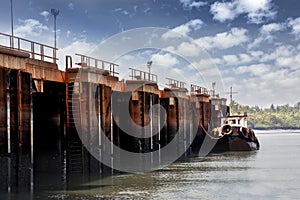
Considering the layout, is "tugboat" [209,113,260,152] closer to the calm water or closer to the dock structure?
the dock structure

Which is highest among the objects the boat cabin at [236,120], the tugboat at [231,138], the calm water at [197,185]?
the boat cabin at [236,120]

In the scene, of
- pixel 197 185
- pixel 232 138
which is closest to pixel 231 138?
pixel 232 138

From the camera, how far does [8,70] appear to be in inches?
962

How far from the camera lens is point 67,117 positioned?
30.9 meters

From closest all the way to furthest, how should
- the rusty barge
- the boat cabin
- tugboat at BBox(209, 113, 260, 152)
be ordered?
1. the rusty barge
2. tugboat at BBox(209, 113, 260, 152)
3. the boat cabin

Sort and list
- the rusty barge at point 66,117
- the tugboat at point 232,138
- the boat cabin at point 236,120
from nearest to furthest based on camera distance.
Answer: the rusty barge at point 66,117 → the tugboat at point 232,138 → the boat cabin at point 236,120

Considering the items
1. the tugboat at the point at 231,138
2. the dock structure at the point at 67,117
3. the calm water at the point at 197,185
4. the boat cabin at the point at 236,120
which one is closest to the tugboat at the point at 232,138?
the tugboat at the point at 231,138

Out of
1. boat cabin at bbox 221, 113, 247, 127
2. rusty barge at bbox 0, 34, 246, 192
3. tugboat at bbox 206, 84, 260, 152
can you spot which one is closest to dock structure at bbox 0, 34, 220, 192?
rusty barge at bbox 0, 34, 246, 192

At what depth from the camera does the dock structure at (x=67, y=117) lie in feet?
79.8

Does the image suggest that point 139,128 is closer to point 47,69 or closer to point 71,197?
point 47,69

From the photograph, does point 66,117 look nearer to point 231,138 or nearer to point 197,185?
point 197,185

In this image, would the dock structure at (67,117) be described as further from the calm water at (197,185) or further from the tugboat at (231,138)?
the tugboat at (231,138)

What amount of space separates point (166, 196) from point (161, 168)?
13714mm

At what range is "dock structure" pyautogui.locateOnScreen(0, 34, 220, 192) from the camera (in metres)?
24.3
